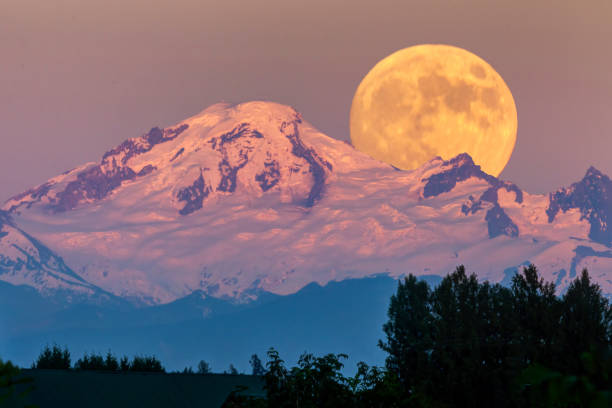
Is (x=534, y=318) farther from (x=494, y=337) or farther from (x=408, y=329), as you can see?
(x=408, y=329)

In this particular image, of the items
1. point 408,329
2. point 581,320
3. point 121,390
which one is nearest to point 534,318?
point 581,320

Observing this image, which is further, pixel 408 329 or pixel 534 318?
pixel 408 329

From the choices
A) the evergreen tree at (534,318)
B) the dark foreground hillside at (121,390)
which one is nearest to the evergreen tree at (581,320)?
the evergreen tree at (534,318)

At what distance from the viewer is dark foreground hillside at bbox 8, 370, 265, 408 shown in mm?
35125

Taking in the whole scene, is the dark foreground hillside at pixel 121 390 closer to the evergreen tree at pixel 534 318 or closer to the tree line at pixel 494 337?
the tree line at pixel 494 337

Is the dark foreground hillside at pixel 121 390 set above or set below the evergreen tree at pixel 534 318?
below

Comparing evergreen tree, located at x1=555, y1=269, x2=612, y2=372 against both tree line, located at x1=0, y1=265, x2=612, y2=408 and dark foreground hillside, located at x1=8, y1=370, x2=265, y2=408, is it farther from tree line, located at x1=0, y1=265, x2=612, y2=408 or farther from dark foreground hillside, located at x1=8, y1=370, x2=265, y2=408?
dark foreground hillside, located at x1=8, y1=370, x2=265, y2=408

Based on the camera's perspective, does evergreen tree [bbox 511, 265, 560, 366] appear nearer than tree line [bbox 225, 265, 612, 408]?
No

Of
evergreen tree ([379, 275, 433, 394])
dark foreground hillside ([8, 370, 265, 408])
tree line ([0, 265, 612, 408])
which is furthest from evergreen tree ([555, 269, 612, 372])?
dark foreground hillside ([8, 370, 265, 408])

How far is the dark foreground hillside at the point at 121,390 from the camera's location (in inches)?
1383

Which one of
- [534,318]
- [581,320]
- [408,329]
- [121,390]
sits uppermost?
[408,329]

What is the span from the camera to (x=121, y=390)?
36.2 metres

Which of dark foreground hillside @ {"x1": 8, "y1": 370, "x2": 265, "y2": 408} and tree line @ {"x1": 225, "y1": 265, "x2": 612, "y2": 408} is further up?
tree line @ {"x1": 225, "y1": 265, "x2": 612, "y2": 408}

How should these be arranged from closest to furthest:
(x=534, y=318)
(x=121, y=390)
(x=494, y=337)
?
(x=121, y=390) → (x=534, y=318) → (x=494, y=337)
